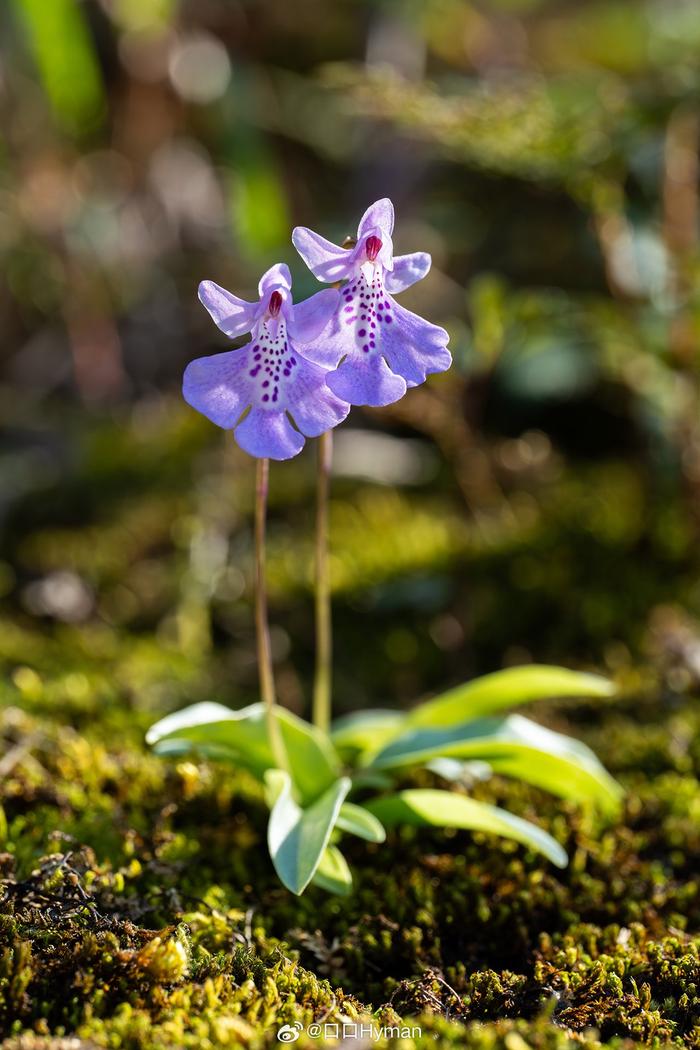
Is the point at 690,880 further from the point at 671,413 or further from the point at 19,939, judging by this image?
the point at 671,413

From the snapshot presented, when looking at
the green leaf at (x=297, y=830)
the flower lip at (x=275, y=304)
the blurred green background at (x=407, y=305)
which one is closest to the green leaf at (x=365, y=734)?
the green leaf at (x=297, y=830)

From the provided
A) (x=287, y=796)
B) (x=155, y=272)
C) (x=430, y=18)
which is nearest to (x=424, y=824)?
(x=287, y=796)

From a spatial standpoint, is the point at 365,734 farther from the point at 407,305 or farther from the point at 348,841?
the point at 407,305

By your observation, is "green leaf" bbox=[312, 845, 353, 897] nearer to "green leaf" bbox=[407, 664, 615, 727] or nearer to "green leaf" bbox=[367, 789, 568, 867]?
"green leaf" bbox=[367, 789, 568, 867]

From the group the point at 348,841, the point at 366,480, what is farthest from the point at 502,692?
the point at 366,480

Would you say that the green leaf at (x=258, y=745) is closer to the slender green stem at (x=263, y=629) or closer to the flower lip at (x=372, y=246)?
the slender green stem at (x=263, y=629)

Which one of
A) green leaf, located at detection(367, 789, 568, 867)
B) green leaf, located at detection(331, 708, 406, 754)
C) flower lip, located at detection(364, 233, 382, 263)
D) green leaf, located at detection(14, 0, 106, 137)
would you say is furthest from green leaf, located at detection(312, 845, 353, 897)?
green leaf, located at detection(14, 0, 106, 137)
